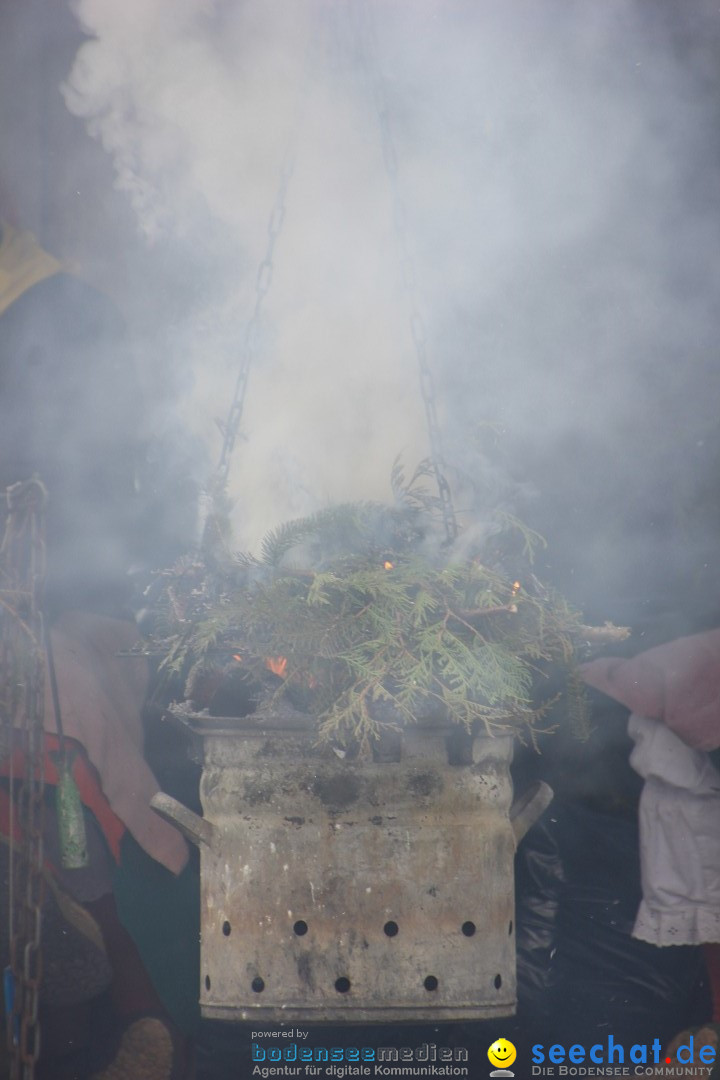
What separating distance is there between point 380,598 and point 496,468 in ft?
3.23

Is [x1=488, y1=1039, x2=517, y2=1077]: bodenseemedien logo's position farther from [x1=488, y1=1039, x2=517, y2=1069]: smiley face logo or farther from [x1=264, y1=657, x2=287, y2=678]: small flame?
[x1=264, y1=657, x2=287, y2=678]: small flame

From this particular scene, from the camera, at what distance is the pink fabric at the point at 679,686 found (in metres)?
2.95

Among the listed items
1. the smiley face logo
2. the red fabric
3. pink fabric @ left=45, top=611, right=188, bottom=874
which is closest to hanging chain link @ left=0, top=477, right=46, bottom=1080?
the red fabric

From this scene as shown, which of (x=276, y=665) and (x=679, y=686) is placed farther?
(x=679, y=686)

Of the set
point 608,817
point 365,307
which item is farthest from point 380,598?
point 365,307

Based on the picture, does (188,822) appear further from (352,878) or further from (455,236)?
(455,236)

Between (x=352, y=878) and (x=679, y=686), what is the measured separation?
53.0 inches

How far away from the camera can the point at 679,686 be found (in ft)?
9.76

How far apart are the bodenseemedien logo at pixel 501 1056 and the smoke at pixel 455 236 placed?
59.2 inches

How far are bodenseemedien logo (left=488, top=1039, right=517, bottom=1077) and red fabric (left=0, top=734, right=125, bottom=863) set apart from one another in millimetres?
1394

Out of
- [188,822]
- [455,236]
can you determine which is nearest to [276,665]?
[188,822]

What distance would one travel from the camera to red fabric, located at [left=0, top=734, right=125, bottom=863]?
301 centimetres

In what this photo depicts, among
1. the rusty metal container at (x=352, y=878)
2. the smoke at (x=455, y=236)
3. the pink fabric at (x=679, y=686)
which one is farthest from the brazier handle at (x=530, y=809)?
the smoke at (x=455, y=236)

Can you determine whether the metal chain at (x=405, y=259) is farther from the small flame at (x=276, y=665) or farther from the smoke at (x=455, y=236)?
the small flame at (x=276, y=665)
